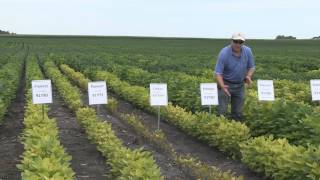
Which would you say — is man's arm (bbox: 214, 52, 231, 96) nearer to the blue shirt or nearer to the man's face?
the blue shirt

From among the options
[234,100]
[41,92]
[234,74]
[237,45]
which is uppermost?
[237,45]

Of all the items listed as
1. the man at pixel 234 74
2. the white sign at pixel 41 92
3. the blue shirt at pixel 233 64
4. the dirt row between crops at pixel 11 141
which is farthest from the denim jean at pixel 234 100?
the dirt row between crops at pixel 11 141

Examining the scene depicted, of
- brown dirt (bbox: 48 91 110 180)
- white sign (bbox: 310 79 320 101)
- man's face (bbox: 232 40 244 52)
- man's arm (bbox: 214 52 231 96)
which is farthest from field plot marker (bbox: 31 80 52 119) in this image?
white sign (bbox: 310 79 320 101)

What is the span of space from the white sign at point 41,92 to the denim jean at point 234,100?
2.98m

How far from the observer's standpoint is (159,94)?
10539mm

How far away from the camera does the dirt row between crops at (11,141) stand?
7859 mm

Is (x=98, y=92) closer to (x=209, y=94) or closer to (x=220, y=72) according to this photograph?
(x=209, y=94)

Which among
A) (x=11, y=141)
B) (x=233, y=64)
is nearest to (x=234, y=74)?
(x=233, y=64)

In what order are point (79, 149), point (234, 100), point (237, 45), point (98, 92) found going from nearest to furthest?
point (79, 149) → point (237, 45) → point (234, 100) → point (98, 92)

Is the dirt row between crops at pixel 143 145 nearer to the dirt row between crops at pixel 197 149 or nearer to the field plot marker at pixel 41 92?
the dirt row between crops at pixel 197 149

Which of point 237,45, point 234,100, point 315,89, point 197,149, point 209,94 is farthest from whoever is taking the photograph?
point 315,89

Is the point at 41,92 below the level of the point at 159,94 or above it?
above

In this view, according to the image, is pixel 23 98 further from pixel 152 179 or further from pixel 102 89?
pixel 152 179

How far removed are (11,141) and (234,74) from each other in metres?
4.06
